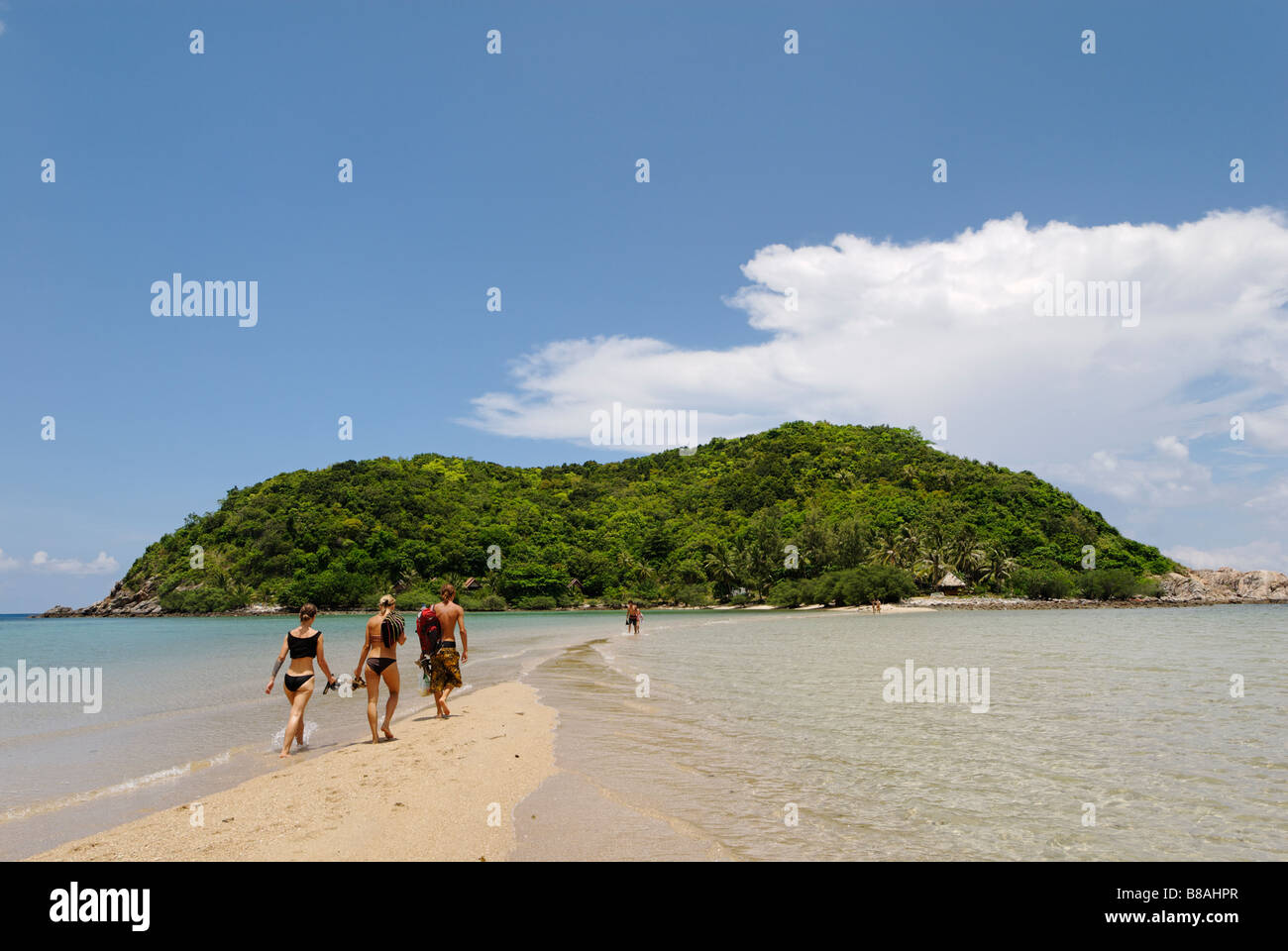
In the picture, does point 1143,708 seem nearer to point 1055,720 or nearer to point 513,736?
point 1055,720

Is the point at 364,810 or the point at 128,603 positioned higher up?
the point at 364,810

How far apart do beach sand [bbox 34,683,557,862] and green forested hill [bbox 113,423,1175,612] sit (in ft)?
307

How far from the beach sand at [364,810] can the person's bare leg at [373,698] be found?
34 centimetres

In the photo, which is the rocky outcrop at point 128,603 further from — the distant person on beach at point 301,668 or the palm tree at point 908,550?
the distant person on beach at point 301,668

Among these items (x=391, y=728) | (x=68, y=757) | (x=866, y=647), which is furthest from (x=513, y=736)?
(x=866, y=647)

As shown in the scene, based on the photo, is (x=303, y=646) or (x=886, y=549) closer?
(x=303, y=646)

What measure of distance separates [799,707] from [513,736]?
5.71 metres

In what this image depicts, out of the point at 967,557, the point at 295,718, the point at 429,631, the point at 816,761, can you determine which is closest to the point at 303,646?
the point at 295,718

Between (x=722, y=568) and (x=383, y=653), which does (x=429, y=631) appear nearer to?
(x=383, y=653)

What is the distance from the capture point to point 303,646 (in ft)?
38.1

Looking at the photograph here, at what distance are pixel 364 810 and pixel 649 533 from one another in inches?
4946

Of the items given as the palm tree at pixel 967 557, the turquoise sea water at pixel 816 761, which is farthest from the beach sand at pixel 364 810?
the palm tree at pixel 967 557

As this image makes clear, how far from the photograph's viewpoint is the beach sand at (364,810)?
6.22 meters
